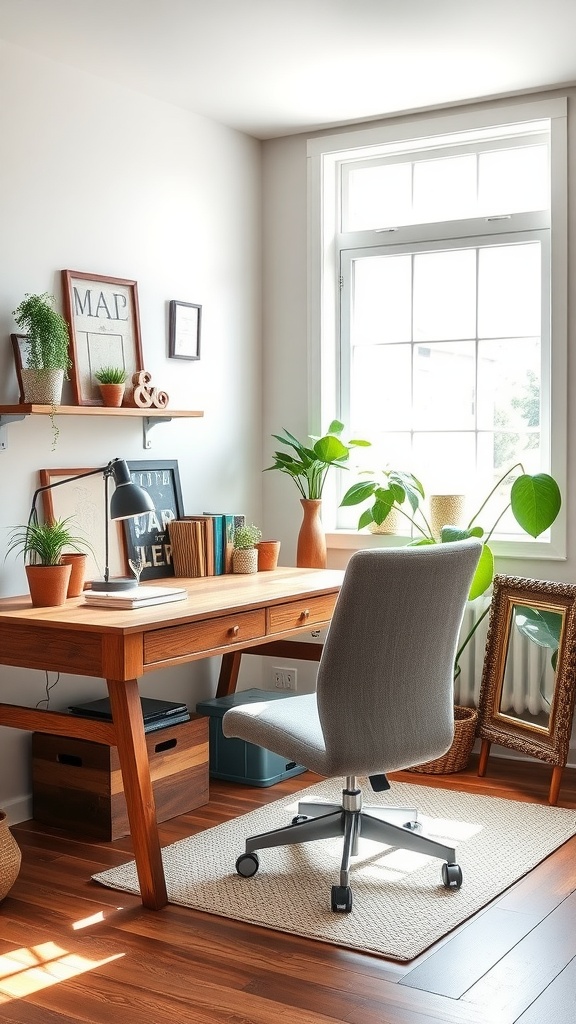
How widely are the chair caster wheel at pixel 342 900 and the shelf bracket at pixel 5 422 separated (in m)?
1.65

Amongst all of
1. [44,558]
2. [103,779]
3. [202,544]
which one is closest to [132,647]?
[44,558]

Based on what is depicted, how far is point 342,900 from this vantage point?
9.17 feet

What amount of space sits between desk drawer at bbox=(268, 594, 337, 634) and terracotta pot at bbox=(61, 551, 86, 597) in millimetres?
592

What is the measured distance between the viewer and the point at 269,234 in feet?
15.4

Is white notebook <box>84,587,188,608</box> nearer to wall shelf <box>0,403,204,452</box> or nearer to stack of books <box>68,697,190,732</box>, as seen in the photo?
stack of books <box>68,697,190,732</box>

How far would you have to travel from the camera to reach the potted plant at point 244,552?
4.06 meters

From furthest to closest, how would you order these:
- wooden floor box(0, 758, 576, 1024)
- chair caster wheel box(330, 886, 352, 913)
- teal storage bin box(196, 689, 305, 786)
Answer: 1. teal storage bin box(196, 689, 305, 786)
2. chair caster wheel box(330, 886, 352, 913)
3. wooden floor box(0, 758, 576, 1024)

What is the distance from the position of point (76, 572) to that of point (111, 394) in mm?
633

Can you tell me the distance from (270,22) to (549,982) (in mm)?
2758

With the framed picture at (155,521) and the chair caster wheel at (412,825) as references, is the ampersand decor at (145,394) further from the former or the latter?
the chair caster wheel at (412,825)

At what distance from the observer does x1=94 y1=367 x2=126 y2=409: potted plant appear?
3641 millimetres

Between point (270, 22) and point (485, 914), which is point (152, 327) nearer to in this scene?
point (270, 22)

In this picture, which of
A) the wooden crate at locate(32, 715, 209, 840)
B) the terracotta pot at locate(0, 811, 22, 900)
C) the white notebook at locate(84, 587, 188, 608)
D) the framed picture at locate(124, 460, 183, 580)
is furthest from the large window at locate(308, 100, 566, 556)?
the terracotta pot at locate(0, 811, 22, 900)

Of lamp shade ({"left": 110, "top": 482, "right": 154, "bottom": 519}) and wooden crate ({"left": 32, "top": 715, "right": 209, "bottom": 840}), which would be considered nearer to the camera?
lamp shade ({"left": 110, "top": 482, "right": 154, "bottom": 519})
